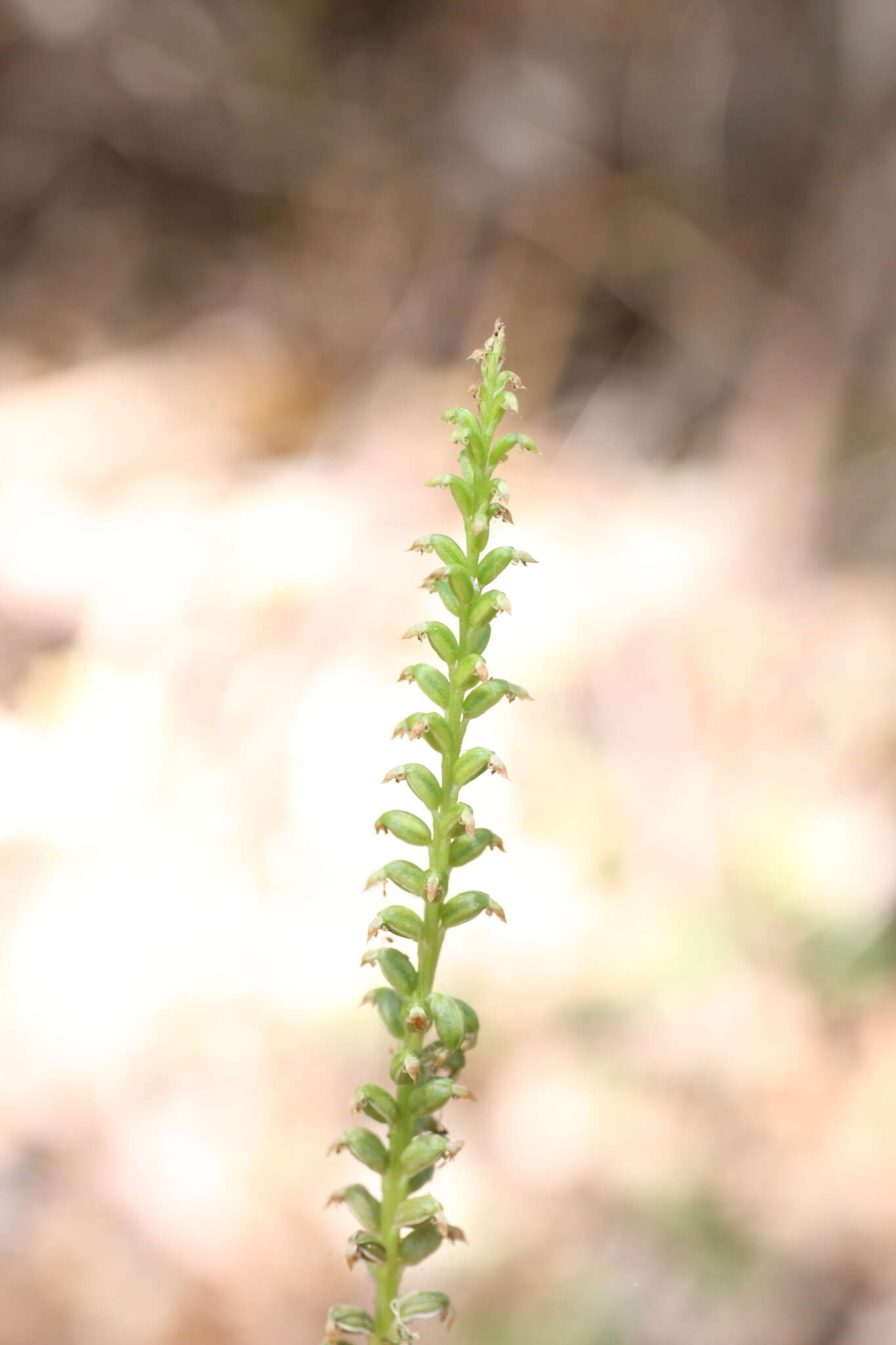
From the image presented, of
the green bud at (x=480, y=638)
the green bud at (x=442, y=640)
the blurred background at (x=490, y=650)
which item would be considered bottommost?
the green bud at (x=442, y=640)

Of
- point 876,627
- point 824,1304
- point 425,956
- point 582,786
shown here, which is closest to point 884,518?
point 876,627

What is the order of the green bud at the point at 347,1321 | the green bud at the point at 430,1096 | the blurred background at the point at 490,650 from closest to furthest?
the green bud at the point at 430,1096
the green bud at the point at 347,1321
the blurred background at the point at 490,650

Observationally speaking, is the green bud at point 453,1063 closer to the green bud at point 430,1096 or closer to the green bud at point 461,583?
the green bud at point 430,1096

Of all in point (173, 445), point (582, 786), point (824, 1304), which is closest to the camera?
point (824, 1304)

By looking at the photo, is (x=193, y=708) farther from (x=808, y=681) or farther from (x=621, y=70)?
(x=621, y=70)

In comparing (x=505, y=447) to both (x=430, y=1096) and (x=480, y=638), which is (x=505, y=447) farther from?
(x=430, y=1096)


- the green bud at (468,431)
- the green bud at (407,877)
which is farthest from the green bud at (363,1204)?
the green bud at (468,431)
